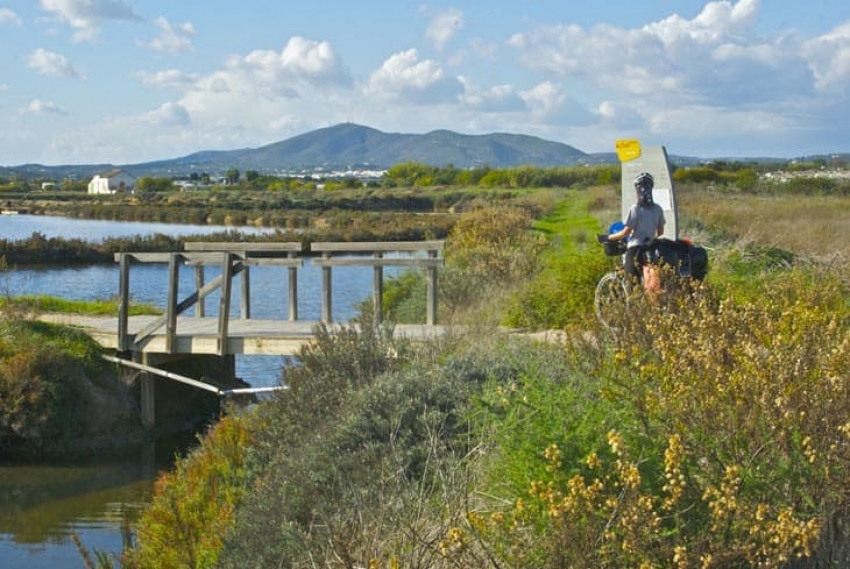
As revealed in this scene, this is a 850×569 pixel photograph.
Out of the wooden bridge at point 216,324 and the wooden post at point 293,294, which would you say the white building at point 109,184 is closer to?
the wooden bridge at point 216,324

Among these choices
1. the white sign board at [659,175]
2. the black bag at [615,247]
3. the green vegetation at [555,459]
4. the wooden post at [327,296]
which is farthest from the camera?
the wooden post at [327,296]

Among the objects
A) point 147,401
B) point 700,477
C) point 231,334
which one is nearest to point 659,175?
point 231,334

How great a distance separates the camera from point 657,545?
488cm

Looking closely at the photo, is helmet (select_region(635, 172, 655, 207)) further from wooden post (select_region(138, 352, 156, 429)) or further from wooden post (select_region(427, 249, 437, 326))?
wooden post (select_region(138, 352, 156, 429))

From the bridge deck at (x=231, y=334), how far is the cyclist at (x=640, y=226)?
350 centimetres

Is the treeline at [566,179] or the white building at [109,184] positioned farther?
the white building at [109,184]

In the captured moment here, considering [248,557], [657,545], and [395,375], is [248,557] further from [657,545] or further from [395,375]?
[657,545]

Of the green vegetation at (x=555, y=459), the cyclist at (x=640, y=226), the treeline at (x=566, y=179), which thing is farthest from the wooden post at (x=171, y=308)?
the treeline at (x=566, y=179)

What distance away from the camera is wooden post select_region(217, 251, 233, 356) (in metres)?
15.2

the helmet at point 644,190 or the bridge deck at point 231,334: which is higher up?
the helmet at point 644,190

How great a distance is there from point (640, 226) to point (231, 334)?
6.79m

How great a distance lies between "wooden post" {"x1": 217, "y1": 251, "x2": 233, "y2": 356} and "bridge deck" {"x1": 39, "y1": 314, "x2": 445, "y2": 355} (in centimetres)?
10

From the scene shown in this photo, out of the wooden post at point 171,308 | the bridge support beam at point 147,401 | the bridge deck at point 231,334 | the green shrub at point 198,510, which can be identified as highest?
the wooden post at point 171,308

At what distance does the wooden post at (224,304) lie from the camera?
49.9 feet
